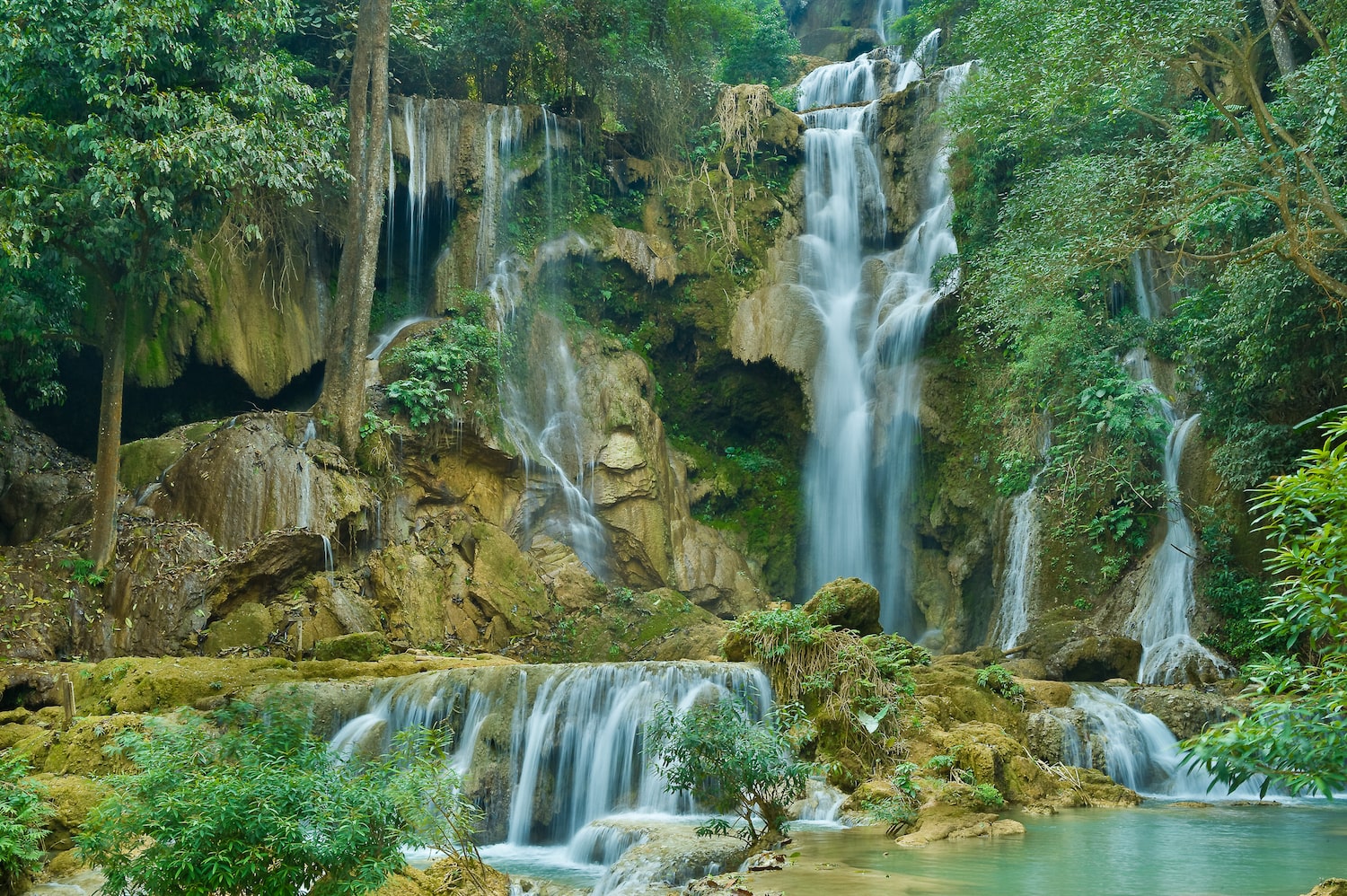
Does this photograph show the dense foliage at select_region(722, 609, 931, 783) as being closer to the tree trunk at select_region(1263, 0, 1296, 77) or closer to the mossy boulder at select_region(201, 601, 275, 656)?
the mossy boulder at select_region(201, 601, 275, 656)

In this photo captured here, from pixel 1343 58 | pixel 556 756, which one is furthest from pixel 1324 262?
pixel 556 756

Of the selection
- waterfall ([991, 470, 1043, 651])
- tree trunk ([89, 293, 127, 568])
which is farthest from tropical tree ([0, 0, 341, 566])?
waterfall ([991, 470, 1043, 651])

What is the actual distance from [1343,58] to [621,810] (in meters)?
12.9

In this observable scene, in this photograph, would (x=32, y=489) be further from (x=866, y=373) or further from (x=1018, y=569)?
(x=1018, y=569)

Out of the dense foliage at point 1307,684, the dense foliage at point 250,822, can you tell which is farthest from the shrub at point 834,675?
the dense foliage at point 1307,684

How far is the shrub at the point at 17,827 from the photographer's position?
255 inches

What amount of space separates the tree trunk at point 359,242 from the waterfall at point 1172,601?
13042mm

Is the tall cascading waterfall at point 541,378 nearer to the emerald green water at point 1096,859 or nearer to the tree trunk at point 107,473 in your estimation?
the tree trunk at point 107,473

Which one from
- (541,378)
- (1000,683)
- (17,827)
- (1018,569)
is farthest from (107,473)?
(1018,569)

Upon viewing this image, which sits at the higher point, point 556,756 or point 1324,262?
point 1324,262

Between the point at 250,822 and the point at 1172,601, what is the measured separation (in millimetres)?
14164

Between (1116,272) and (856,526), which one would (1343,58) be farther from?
(856,526)

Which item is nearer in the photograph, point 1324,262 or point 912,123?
point 1324,262

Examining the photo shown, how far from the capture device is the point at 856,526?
68.6 ft
